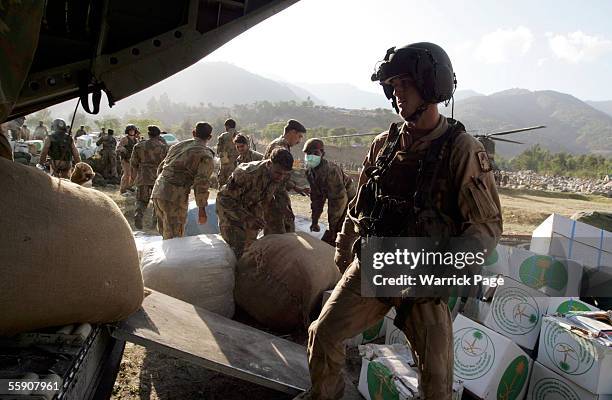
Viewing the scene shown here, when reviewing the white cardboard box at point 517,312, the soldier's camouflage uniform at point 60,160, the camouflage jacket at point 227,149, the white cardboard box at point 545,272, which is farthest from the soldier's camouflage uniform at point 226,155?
the white cardboard box at point 517,312

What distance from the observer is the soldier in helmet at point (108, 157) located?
10.2 metres

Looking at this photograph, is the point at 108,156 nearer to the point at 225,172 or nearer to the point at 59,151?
the point at 59,151

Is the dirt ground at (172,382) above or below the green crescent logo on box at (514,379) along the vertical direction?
below

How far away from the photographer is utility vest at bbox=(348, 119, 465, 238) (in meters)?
1.72

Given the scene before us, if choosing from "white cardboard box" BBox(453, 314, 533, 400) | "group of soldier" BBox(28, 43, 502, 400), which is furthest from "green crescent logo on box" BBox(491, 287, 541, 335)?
"group of soldier" BBox(28, 43, 502, 400)

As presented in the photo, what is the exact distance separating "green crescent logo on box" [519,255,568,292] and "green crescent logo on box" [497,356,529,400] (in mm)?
614

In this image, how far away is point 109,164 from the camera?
33.7ft

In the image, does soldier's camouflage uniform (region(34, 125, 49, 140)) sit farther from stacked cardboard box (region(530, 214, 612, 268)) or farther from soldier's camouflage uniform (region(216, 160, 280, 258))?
stacked cardboard box (region(530, 214, 612, 268))

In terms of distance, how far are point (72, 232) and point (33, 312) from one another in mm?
284

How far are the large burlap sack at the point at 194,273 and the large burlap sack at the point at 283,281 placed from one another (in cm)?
11

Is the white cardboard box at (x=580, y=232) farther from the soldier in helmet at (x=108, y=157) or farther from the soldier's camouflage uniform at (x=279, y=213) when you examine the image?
the soldier in helmet at (x=108, y=157)

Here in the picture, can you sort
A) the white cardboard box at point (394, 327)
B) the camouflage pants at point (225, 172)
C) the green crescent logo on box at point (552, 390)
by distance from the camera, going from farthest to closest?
the camouflage pants at point (225, 172), the white cardboard box at point (394, 327), the green crescent logo on box at point (552, 390)

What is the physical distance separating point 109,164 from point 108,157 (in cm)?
17

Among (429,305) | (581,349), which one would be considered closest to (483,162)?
(429,305)
